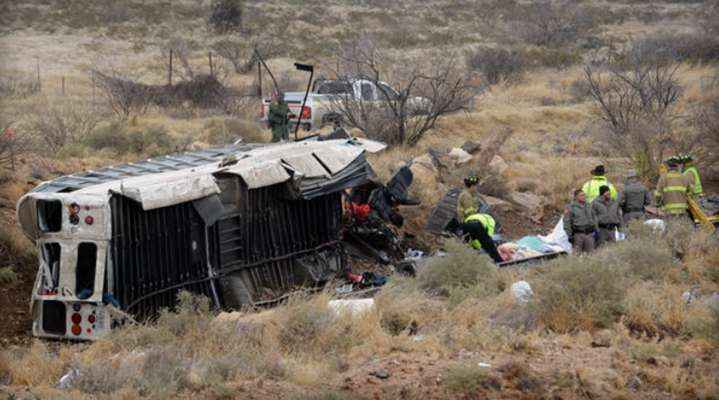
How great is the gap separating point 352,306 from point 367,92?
12.8 meters

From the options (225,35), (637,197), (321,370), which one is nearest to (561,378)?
(321,370)

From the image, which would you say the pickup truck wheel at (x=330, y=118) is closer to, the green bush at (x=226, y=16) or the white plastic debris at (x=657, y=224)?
the white plastic debris at (x=657, y=224)

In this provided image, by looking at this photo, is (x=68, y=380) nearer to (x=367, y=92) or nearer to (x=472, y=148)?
(x=472, y=148)

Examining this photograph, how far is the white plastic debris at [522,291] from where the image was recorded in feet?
32.0

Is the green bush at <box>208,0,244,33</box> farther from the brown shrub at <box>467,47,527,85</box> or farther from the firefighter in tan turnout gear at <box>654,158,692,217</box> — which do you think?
the firefighter in tan turnout gear at <box>654,158,692,217</box>

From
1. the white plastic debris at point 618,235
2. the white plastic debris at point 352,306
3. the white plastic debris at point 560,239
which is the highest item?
the white plastic debris at point 352,306

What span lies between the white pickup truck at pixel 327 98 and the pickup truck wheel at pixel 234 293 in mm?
10105

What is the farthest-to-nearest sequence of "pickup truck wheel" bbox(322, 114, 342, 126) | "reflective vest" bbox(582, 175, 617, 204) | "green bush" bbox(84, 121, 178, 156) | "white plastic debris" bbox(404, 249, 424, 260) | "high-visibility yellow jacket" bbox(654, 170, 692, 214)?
"pickup truck wheel" bbox(322, 114, 342, 126), "green bush" bbox(84, 121, 178, 156), "high-visibility yellow jacket" bbox(654, 170, 692, 214), "white plastic debris" bbox(404, 249, 424, 260), "reflective vest" bbox(582, 175, 617, 204)

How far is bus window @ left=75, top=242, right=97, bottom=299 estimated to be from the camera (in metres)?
10.0

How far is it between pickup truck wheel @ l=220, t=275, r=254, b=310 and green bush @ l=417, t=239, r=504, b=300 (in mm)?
2082

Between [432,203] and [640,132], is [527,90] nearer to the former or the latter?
[640,132]

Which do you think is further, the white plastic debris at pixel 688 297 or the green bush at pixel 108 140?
the green bush at pixel 108 140

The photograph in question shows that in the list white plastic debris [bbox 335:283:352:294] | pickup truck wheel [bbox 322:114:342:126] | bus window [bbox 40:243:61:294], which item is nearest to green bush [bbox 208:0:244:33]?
pickup truck wheel [bbox 322:114:342:126]

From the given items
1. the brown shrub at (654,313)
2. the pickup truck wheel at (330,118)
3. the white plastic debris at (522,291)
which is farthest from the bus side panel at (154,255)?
the pickup truck wheel at (330,118)
